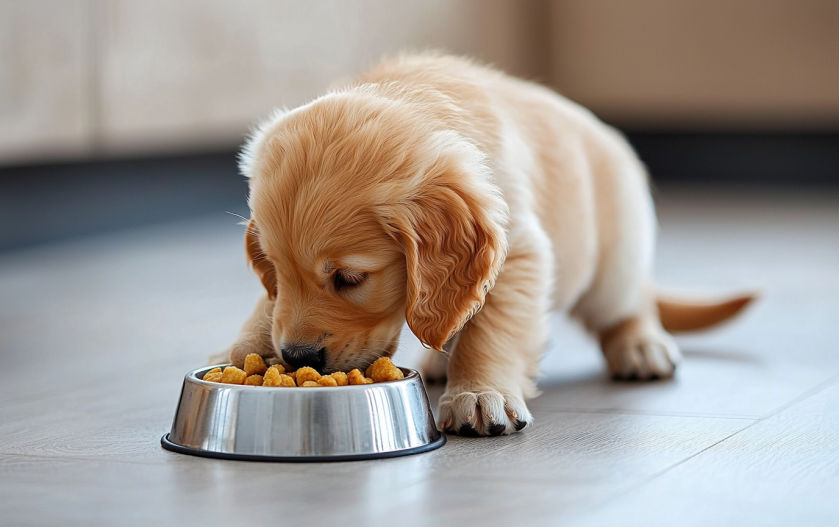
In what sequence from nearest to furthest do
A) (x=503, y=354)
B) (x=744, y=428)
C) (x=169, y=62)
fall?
(x=744, y=428)
(x=503, y=354)
(x=169, y=62)

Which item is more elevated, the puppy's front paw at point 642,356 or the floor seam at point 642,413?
the floor seam at point 642,413

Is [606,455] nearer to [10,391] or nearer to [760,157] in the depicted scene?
[10,391]

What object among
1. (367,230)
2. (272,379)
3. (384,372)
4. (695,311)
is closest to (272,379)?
(272,379)

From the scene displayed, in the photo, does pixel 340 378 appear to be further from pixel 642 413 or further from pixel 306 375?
pixel 642 413

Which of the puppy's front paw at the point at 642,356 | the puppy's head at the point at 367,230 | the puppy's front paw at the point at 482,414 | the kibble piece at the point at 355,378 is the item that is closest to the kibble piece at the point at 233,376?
the puppy's head at the point at 367,230

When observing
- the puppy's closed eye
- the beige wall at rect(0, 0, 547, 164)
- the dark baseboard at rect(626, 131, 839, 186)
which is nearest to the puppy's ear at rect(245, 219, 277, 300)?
the puppy's closed eye

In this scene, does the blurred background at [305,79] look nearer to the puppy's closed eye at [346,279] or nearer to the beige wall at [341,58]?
the beige wall at [341,58]
